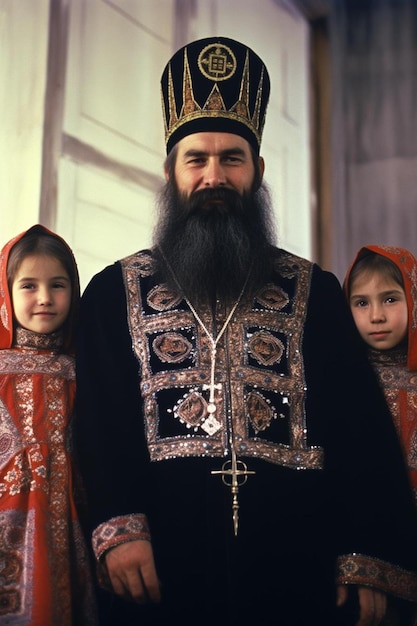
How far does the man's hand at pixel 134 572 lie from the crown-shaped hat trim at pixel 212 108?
147 cm

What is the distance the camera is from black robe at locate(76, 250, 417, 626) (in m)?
2.86

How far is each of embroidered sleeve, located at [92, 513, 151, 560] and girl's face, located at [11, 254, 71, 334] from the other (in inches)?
26.2

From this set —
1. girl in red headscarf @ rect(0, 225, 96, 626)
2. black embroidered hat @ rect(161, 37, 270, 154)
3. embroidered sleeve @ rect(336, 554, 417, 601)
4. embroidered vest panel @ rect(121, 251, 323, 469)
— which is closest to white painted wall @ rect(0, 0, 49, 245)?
black embroidered hat @ rect(161, 37, 270, 154)

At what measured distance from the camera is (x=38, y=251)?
3.21 metres

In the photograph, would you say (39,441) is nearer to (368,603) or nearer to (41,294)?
(41,294)

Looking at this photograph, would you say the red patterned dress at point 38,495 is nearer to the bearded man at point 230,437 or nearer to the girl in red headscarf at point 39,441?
the girl in red headscarf at point 39,441

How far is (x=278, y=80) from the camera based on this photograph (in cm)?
614

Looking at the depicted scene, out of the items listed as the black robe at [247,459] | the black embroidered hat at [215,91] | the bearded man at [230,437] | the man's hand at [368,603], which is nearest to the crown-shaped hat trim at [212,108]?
the black embroidered hat at [215,91]

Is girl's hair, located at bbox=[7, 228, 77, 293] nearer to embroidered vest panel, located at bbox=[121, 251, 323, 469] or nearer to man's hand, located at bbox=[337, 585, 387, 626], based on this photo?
embroidered vest panel, located at bbox=[121, 251, 323, 469]

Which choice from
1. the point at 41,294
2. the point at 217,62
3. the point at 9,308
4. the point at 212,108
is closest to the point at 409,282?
the point at 212,108

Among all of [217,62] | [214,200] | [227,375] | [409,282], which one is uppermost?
[217,62]

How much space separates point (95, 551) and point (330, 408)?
A: 825 millimetres

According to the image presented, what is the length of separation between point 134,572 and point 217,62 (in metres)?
1.80

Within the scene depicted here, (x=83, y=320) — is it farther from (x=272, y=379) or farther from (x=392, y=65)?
(x=392, y=65)
